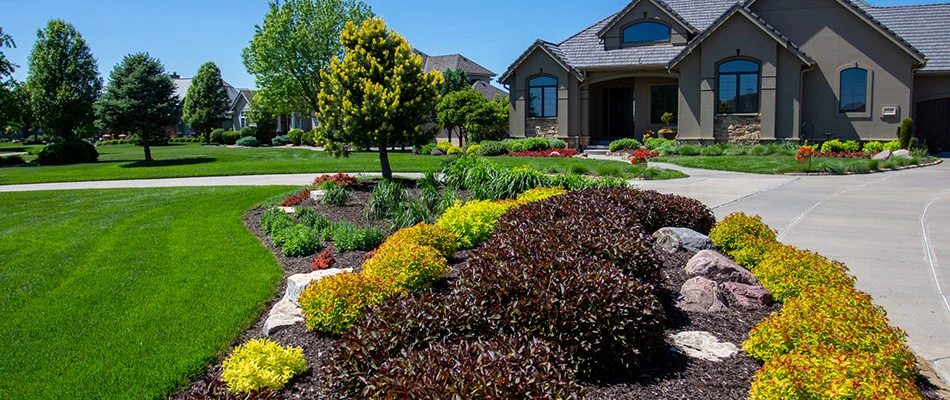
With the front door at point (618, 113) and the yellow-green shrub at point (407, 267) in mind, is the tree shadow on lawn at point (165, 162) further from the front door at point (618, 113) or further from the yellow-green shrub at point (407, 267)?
the yellow-green shrub at point (407, 267)

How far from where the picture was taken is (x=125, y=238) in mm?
9828

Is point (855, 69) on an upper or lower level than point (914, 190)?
upper

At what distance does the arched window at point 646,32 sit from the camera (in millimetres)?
27484

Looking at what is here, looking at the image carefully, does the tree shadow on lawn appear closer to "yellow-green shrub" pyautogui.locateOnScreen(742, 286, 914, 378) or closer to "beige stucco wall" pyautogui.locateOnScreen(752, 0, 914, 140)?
"beige stucco wall" pyautogui.locateOnScreen(752, 0, 914, 140)

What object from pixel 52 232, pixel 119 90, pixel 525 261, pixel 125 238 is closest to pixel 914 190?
pixel 525 261

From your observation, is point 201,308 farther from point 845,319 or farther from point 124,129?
point 124,129

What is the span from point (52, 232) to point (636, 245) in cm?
959

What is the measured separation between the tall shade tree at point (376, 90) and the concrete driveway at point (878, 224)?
5.71 meters

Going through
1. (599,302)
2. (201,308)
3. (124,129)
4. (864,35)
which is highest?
(864,35)

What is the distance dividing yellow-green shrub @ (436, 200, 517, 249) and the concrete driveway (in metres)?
4.07

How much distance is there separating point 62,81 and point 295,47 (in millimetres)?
15867

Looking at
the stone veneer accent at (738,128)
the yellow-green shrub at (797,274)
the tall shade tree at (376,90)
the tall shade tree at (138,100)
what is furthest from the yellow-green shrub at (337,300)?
the tall shade tree at (138,100)

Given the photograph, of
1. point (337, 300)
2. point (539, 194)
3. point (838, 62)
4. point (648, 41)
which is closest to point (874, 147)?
point (838, 62)

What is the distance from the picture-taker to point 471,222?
7887 mm
